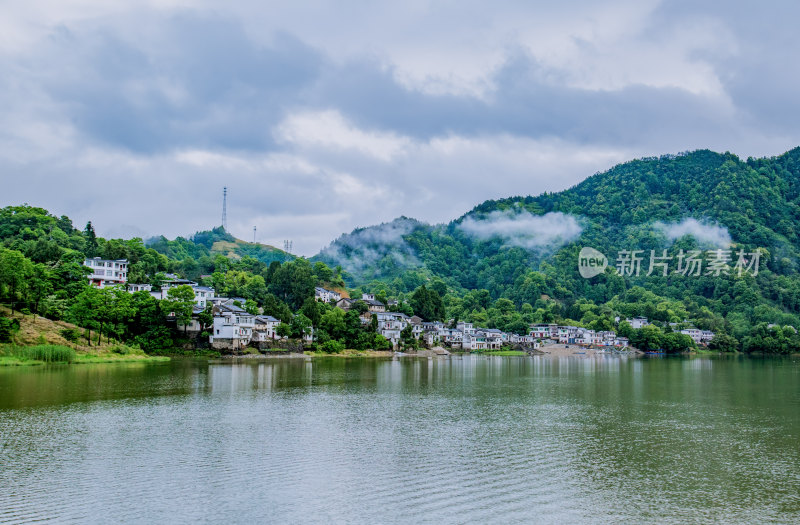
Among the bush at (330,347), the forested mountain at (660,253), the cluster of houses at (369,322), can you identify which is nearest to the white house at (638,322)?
the cluster of houses at (369,322)

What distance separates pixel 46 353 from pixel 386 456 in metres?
38.3

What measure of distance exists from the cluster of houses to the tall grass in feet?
60.8

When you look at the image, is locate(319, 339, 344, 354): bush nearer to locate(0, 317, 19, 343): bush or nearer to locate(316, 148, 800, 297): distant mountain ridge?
locate(0, 317, 19, 343): bush

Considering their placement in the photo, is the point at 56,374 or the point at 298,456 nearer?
the point at 298,456

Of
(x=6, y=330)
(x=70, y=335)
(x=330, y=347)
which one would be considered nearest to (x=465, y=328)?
(x=330, y=347)

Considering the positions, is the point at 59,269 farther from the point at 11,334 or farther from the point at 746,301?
the point at 746,301

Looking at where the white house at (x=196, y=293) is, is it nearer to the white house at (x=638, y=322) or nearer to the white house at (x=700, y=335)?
the white house at (x=638, y=322)

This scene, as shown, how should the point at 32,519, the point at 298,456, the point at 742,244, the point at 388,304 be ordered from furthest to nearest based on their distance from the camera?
the point at 742,244
the point at 388,304
the point at 298,456
the point at 32,519

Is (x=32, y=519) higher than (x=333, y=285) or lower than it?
lower

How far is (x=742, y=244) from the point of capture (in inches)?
6442

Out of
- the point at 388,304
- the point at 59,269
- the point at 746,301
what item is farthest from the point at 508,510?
the point at 746,301

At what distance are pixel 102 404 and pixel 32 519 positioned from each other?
16145 millimetres

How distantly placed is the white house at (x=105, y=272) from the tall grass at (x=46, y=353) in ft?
75.8

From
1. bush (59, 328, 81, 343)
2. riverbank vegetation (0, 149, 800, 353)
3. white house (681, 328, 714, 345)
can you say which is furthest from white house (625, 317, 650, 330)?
bush (59, 328, 81, 343)
